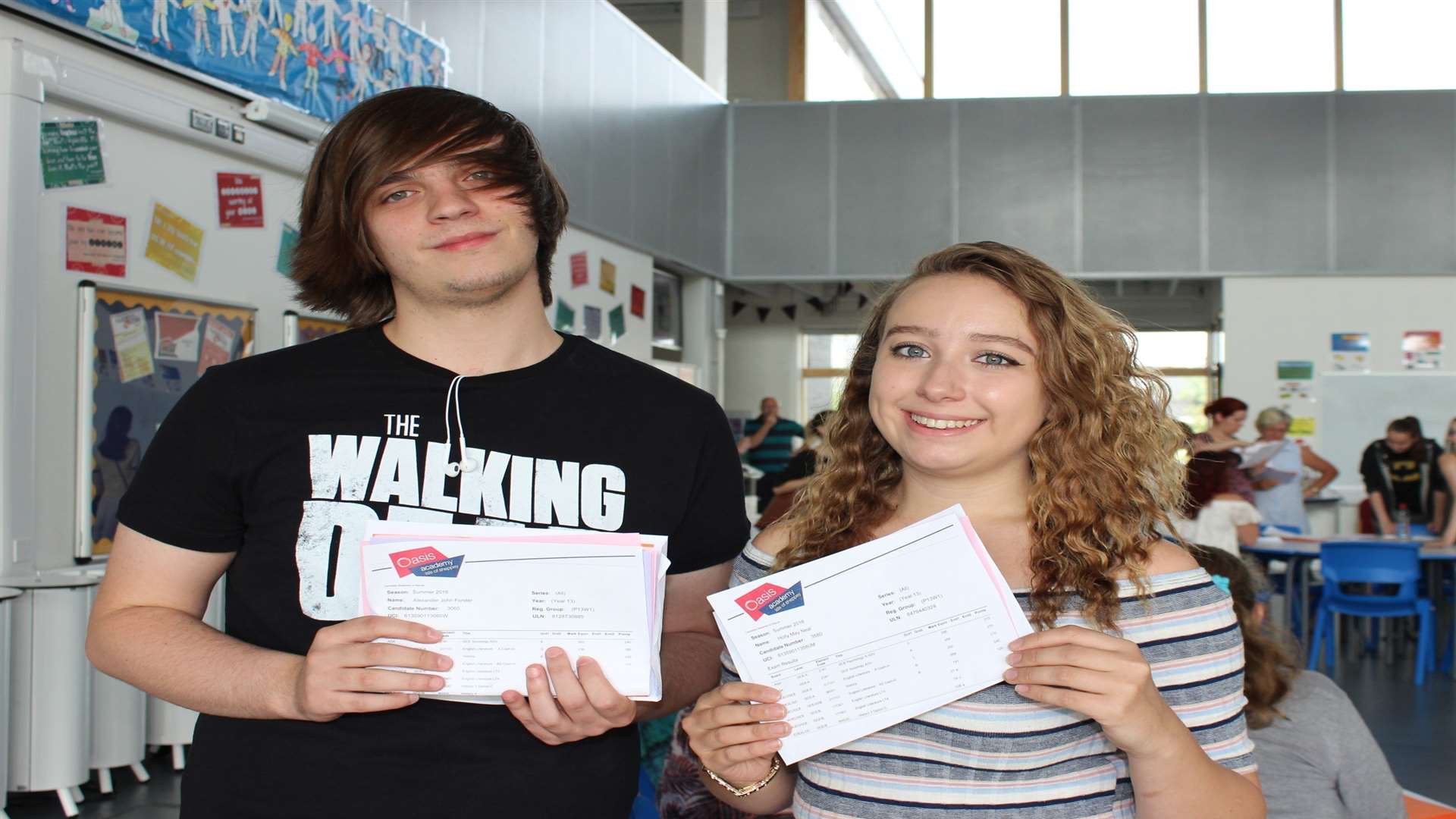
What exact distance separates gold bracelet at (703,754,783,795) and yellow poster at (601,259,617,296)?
758cm

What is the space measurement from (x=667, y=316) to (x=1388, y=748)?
711cm

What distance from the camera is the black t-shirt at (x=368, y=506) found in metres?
1.31

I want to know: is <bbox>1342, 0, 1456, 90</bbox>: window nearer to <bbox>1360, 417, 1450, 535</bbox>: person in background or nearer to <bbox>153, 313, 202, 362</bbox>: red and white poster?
<bbox>1360, 417, 1450, 535</bbox>: person in background

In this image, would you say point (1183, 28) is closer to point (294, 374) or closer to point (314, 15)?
point (314, 15)

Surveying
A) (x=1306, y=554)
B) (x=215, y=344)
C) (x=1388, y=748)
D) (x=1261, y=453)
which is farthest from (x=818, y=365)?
(x=215, y=344)

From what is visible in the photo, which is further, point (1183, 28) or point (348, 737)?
point (1183, 28)

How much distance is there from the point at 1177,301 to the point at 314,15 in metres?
11.1

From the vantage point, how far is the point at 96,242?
4.14 metres

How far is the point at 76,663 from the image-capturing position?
3666 mm

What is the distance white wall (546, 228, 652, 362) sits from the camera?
320 inches

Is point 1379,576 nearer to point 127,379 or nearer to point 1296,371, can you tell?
point 1296,371

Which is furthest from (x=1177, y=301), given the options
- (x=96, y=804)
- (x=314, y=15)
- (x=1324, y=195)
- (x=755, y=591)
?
(x=755, y=591)

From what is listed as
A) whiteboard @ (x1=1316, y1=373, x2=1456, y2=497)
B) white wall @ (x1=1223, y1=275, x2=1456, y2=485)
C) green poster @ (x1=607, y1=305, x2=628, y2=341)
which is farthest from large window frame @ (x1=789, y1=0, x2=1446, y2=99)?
green poster @ (x1=607, y1=305, x2=628, y2=341)

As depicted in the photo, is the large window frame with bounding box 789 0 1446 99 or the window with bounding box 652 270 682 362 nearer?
the window with bounding box 652 270 682 362
